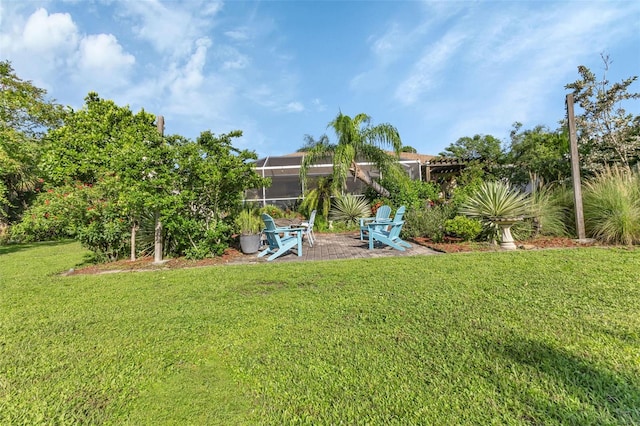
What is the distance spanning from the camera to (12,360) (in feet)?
7.74

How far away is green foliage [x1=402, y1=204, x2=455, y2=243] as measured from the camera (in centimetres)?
833

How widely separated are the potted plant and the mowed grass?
3199 millimetres

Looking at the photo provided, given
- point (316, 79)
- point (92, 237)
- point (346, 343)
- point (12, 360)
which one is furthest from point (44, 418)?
point (316, 79)

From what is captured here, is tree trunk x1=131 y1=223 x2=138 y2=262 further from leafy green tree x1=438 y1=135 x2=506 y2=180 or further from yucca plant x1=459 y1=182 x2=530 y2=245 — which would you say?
leafy green tree x1=438 y1=135 x2=506 y2=180

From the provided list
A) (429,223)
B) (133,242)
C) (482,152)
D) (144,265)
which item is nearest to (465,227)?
(429,223)

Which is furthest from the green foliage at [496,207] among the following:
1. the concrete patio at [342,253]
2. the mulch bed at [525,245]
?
the concrete patio at [342,253]

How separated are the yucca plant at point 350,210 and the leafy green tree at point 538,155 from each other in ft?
19.9

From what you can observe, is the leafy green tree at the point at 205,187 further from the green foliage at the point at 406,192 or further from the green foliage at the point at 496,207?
the green foliage at the point at 406,192

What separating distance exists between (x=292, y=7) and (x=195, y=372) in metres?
10.5

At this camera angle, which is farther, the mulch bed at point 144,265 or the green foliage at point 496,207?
the green foliage at point 496,207

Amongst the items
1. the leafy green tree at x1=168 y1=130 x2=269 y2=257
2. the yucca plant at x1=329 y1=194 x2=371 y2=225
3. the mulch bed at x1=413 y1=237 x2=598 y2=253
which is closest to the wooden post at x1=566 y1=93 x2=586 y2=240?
the mulch bed at x1=413 y1=237 x2=598 y2=253

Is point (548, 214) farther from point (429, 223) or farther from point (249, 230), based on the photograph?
A: point (249, 230)

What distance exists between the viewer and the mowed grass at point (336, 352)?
5.45ft

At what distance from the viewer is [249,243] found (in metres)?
7.49
